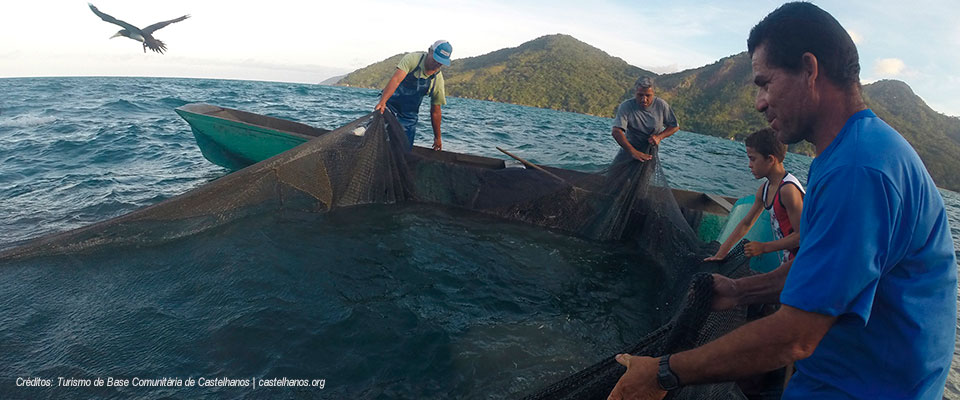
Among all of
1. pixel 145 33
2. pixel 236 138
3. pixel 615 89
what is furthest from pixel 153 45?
pixel 615 89

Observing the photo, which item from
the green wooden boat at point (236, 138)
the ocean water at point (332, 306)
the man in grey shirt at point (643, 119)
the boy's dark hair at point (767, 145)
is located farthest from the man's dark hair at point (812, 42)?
the green wooden boat at point (236, 138)

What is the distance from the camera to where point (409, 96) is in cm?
677

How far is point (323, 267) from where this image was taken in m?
4.57

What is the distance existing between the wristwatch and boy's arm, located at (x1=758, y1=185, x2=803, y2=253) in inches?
89.5

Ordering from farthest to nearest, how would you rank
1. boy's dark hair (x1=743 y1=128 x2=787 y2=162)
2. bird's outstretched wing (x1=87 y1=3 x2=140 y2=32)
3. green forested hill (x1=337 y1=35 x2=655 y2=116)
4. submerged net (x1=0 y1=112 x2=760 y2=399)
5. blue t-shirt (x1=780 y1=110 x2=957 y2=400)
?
green forested hill (x1=337 y1=35 x2=655 y2=116), bird's outstretched wing (x1=87 y1=3 x2=140 y2=32), submerged net (x1=0 y1=112 x2=760 y2=399), boy's dark hair (x1=743 y1=128 x2=787 y2=162), blue t-shirt (x1=780 y1=110 x2=957 y2=400)

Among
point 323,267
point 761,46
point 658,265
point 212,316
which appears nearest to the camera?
point 761,46

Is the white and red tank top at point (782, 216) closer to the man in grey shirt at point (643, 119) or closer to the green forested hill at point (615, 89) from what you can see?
the man in grey shirt at point (643, 119)

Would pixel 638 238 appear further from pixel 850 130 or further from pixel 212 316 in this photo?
pixel 212 316

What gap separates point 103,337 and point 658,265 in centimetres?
559

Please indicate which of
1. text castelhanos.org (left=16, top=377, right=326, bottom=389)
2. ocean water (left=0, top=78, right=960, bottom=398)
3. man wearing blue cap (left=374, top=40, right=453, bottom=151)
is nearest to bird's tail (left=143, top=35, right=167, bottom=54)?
ocean water (left=0, top=78, right=960, bottom=398)

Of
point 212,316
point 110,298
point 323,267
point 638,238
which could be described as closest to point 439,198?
point 323,267

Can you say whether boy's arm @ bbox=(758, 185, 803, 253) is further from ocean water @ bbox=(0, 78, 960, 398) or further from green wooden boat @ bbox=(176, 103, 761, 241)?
green wooden boat @ bbox=(176, 103, 761, 241)

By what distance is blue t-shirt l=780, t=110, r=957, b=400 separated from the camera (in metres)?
1.08

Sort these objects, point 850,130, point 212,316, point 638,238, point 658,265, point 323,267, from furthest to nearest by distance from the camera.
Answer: point 638,238, point 658,265, point 323,267, point 212,316, point 850,130
